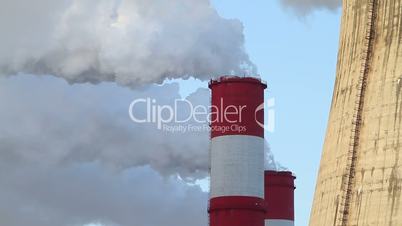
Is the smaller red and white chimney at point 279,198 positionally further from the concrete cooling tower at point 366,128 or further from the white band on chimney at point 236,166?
the concrete cooling tower at point 366,128

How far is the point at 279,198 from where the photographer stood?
39.2 m

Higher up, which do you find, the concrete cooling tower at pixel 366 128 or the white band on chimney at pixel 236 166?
the white band on chimney at pixel 236 166

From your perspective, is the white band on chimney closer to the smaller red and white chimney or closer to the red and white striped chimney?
the red and white striped chimney

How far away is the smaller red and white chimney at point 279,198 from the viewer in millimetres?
38688

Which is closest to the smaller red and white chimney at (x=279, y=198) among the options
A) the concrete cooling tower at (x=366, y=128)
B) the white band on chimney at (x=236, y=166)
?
the white band on chimney at (x=236, y=166)

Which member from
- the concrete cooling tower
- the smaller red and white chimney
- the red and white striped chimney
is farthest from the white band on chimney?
the concrete cooling tower

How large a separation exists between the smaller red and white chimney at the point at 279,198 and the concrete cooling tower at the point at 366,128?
20.0 meters

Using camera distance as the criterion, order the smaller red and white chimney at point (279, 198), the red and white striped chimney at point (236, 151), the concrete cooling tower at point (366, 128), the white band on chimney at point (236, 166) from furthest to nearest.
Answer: the smaller red and white chimney at point (279, 198), the white band on chimney at point (236, 166), the red and white striped chimney at point (236, 151), the concrete cooling tower at point (366, 128)

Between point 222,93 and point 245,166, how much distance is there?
2.64 m

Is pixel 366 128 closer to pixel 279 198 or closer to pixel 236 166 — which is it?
pixel 236 166

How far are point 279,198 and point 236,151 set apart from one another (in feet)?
24.9

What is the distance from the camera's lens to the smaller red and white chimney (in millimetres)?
38688

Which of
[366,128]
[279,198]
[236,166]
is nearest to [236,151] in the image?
[236,166]

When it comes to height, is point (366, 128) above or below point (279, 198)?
below
